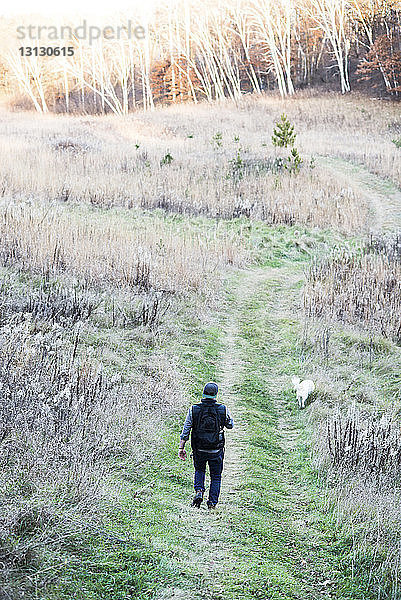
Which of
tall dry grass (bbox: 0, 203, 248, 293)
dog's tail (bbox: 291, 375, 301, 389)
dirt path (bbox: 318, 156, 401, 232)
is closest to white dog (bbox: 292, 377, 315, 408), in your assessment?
dog's tail (bbox: 291, 375, 301, 389)

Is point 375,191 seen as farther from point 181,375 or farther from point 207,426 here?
point 207,426

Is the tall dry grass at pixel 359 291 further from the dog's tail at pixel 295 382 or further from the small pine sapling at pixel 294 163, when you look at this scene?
the small pine sapling at pixel 294 163

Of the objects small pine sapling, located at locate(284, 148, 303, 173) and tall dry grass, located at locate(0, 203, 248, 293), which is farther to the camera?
small pine sapling, located at locate(284, 148, 303, 173)

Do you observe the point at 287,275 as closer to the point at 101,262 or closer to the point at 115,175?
the point at 101,262

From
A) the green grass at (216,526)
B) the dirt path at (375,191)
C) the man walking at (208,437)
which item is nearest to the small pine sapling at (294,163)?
the dirt path at (375,191)

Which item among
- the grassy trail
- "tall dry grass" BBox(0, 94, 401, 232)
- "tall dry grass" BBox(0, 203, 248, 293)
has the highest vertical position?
"tall dry grass" BBox(0, 94, 401, 232)

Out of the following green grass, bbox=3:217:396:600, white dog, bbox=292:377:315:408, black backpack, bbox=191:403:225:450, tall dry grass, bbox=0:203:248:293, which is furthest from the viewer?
tall dry grass, bbox=0:203:248:293

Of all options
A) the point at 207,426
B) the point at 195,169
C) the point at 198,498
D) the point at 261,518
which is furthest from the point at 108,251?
the point at 195,169

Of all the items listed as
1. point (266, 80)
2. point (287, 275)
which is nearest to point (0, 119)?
point (266, 80)

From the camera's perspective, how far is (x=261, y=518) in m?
4.98

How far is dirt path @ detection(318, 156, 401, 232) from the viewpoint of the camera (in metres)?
17.1

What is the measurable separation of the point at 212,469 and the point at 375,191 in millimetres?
17416

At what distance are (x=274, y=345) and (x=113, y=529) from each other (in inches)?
202

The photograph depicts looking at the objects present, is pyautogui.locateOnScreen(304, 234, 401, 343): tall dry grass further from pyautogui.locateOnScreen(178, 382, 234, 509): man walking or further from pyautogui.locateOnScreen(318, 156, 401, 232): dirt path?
pyautogui.locateOnScreen(178, 382, 234, 509): man walking
